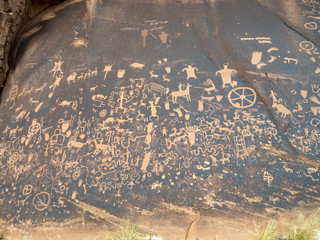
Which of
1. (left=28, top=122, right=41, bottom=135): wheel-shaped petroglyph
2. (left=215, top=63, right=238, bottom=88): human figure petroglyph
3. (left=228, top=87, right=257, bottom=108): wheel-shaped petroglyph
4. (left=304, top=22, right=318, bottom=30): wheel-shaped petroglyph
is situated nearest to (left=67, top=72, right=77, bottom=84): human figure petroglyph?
(left=28, top=122, right=41, bottom=135): wheel-shaped petroglyph

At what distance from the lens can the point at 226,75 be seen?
125 inches

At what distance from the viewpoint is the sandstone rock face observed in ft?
8.69

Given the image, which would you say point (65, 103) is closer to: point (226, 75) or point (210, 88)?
point (210, 88)

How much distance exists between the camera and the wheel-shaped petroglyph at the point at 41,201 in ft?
9.48

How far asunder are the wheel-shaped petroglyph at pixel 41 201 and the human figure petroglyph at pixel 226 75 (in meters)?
1.81

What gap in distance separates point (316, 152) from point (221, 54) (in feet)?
4.22

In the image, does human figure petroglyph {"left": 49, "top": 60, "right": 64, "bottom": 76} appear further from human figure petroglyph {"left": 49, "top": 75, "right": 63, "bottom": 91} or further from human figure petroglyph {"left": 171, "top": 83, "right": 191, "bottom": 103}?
human figure petroglyph {"left": 171, "top": 83, "right": 191, "bottom": 103}

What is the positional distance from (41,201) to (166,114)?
130cm

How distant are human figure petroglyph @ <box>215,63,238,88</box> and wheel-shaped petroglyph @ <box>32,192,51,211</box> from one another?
5.95ft

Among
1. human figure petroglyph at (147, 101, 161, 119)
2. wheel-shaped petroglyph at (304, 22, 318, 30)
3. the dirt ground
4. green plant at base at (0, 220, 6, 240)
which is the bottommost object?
green plant at base at (0, 220, 6, 240)

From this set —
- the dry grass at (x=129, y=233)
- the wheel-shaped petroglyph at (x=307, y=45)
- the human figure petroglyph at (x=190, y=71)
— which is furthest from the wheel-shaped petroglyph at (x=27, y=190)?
the wheel-shaped petroglyph at (x=307, y=45)

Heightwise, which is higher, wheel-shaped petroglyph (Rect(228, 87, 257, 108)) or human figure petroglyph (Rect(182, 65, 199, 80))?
human figure petroglyph (Rect(182, 65, 199, 80))

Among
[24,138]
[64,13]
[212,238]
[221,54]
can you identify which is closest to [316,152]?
[212,238]

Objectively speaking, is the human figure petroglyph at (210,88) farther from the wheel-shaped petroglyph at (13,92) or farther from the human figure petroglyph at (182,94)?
the wheel-shaped petroglyph at (13,92)
